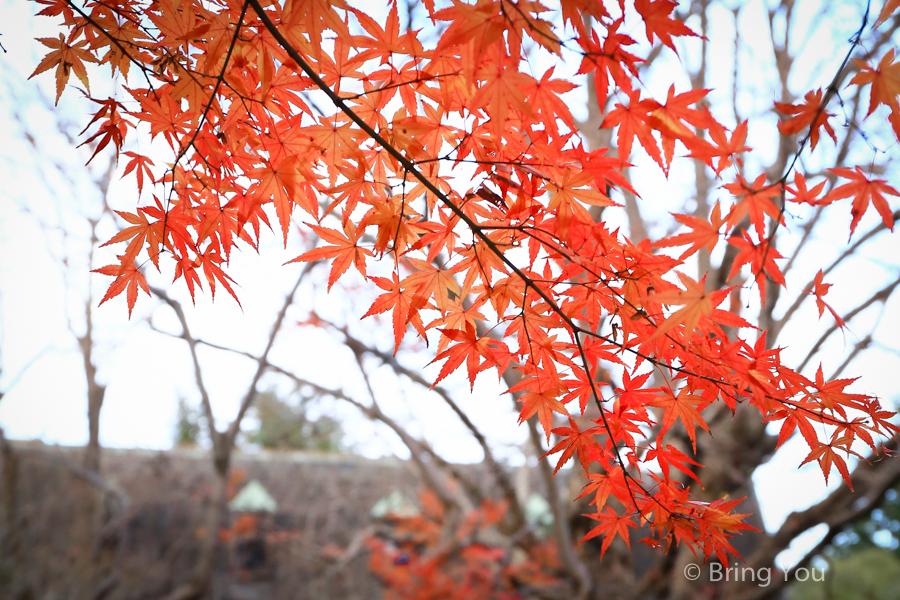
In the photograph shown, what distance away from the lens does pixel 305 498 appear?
7148 mm

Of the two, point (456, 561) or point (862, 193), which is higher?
point (862, 193)

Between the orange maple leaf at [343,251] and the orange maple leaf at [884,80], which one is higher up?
the orange maple leaf at [884,80]

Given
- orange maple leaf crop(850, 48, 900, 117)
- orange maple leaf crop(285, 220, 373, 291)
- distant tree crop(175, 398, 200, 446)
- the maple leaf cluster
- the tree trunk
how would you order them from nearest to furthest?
orange maple leaf crop(850, 48, 900, 117) < orange maple leaf crop(285, 220, 373, 291) < the tree trunk < the maple leaf cluster < distant tree crop(175, 398, 200, 446)

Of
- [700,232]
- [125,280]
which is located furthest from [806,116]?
[125,280]

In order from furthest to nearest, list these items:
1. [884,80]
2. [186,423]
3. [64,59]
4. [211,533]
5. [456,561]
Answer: [186,423]
[456,561]
[211,533]
[64,59]
[884,80]

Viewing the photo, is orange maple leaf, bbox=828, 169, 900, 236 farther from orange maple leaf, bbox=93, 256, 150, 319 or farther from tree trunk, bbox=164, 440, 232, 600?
tree trunk, bbox=164, 440, 232, 600

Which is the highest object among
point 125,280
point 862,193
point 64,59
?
point 64,59

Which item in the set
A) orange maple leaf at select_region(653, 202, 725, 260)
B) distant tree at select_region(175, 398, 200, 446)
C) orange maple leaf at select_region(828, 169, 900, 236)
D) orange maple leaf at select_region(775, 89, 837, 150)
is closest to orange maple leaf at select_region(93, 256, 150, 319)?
orange maple leaf at select_region(653, 202, 725, 260)

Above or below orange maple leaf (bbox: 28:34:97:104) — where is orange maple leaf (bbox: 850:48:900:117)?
below

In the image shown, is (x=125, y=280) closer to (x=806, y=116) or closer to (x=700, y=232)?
(x=700, y=232)

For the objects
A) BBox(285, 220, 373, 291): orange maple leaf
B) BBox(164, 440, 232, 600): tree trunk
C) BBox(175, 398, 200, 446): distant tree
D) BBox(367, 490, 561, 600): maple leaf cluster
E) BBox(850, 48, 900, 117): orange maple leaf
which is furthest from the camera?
BBox(175, 398, 200, 446): distant tree

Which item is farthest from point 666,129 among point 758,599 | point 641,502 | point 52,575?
point 52,575

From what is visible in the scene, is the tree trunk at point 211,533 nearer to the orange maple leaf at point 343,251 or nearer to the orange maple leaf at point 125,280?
the orange maple leaf at point 125,280

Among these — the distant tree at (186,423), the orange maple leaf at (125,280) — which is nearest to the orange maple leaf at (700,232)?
the orange maple leaf at (125,280)
